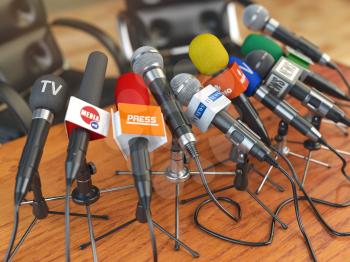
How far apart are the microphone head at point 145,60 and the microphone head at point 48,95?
0.47 ft

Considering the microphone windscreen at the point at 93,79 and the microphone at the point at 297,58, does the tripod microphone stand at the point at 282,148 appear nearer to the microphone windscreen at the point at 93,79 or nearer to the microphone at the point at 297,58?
the microphone at the point at 297,58

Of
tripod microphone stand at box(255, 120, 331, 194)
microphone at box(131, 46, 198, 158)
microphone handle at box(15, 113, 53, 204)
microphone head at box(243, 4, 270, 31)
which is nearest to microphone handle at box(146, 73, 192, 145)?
microphone at box(131, 46, 198, 158)

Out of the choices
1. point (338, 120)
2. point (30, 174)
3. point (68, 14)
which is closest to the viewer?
point (30, 174)

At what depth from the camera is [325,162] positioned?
3.56 feet

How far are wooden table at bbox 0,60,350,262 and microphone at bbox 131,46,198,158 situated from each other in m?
0.25

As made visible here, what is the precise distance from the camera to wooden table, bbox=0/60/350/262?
0.84 meters

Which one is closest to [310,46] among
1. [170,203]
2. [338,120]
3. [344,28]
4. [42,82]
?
[338,120]

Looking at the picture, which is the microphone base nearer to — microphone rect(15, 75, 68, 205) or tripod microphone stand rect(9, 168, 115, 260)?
tripod microphone stand rect(9, 168, 115, 260)

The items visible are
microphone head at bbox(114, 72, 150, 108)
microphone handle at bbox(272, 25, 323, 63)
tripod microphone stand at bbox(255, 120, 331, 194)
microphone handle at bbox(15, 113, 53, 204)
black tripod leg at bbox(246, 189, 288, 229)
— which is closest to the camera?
microphone handle at bbox(15, 113, 53, 204)

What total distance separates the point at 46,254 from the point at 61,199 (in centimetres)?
16

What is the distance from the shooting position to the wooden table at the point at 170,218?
84 centimetres

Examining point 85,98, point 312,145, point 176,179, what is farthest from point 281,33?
point 85,98

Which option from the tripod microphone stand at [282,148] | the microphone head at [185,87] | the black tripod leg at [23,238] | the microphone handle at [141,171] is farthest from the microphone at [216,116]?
the black tripod leg at [23,238]

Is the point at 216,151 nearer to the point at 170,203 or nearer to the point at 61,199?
the point at 170,203
